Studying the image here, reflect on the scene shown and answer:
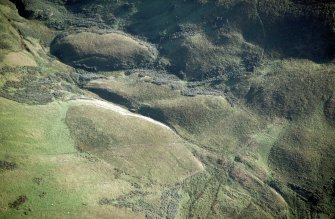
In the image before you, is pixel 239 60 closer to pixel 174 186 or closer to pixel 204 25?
pixel 204 25

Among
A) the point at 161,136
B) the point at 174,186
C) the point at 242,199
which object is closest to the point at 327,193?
the point at 242,199

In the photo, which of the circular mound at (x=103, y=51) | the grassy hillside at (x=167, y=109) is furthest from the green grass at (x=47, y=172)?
the circular mound at (x=103, y=51)

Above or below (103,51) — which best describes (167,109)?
below

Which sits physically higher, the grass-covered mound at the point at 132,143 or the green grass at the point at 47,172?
the grass-covered mound at the point at 132,143

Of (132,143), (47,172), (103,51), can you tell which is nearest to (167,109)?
(132,143)

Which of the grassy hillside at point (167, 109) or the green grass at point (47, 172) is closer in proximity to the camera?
the green grass at point (47, 172)

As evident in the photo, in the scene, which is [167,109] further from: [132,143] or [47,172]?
[47,172]

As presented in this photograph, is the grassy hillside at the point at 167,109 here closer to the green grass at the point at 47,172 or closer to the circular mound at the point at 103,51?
the green grass at the point at 47,172

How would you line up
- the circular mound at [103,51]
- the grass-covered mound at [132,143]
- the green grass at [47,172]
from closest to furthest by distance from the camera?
the green grass at [47,172], the grass-covered mound at [132,143], the circular mound at [103,51]

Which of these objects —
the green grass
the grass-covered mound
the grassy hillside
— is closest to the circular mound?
the grassy hillside
